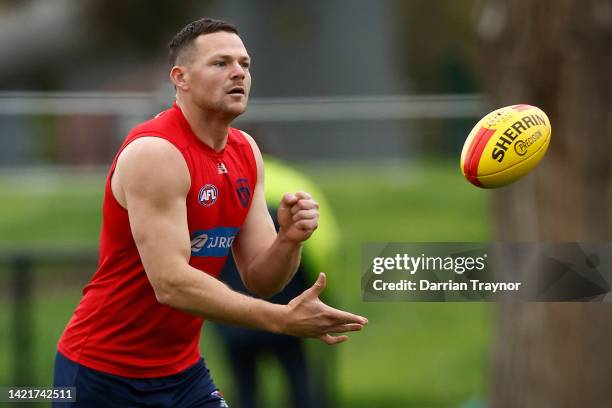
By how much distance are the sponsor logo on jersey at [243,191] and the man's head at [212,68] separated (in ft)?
0.92

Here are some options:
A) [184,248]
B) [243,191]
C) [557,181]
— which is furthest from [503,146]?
[557,181]

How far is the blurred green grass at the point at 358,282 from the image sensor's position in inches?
441

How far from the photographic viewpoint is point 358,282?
553 inches

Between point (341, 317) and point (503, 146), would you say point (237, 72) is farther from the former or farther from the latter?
point (503, 146)

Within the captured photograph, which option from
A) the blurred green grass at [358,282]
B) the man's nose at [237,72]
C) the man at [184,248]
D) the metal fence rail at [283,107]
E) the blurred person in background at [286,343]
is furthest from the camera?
the metal fence rail at [283,107]

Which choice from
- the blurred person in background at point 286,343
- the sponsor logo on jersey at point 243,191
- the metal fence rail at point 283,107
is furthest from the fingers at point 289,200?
the metal fence rail at point 283,107

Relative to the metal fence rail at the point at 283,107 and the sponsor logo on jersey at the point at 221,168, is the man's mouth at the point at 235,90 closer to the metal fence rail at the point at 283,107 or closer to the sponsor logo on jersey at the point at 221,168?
the sponsor logo on jersey at the point at 221,168

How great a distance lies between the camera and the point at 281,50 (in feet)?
80.9

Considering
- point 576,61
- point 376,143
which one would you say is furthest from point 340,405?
point 376,143

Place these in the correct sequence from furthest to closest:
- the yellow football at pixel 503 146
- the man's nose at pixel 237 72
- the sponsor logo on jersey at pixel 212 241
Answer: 1. the yellow football at pixel 503 146
2. the sponsor logo on jersey at pixel 212 241
3. the man's nose at pixel 237 72

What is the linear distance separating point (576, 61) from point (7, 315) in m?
5.03

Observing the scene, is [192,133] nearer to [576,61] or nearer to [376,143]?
[576,61]

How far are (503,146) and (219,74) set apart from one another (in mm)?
1553

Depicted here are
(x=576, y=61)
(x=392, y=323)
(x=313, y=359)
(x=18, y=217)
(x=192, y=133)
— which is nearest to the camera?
(x=192, y=133)
